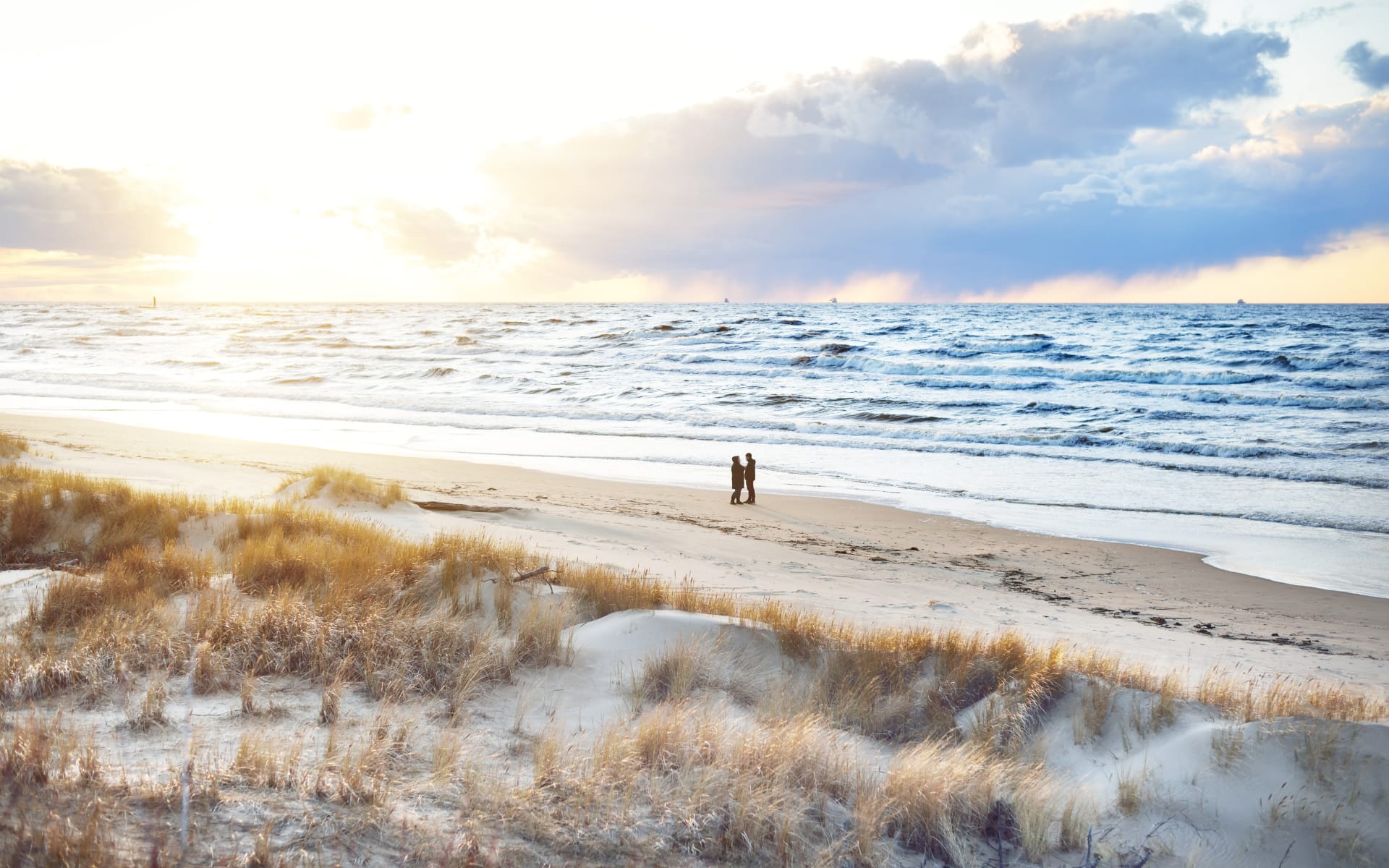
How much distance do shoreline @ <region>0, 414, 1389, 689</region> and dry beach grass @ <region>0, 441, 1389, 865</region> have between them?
161cm

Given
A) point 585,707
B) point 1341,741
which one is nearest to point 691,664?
point 585,707

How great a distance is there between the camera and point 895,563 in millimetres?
10852

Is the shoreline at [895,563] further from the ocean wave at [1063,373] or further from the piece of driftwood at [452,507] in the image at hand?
the ocean wave at [1063,373]

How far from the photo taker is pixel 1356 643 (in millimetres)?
8078

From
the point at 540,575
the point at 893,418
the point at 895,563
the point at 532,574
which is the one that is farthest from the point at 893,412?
the point at 532,574

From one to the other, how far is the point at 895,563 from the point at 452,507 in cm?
677

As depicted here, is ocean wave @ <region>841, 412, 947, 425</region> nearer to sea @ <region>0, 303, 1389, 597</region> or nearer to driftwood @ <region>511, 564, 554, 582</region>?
sea @ <region>0, 303, 1389, 597</region>

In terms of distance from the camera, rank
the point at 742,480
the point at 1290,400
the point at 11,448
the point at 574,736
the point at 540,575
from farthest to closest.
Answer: the point at 1290,400 < the point at 742,480 < the point at 11,448 < the point at 540,575 < the point at 574,736

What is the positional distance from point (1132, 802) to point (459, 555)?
18.9 ft

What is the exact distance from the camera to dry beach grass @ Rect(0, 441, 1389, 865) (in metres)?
3.28

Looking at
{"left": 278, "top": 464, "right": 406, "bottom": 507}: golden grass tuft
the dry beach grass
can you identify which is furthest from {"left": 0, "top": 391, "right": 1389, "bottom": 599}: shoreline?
the dry beach grass

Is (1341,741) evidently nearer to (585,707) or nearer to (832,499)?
(585,707)

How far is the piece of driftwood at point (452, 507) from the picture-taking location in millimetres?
12289

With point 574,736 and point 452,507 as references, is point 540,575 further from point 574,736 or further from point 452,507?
point 452,507
